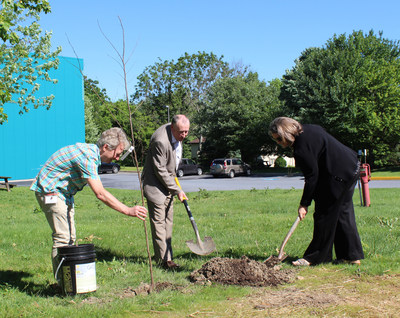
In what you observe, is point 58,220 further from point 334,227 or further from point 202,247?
point 334,227

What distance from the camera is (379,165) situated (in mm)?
32562

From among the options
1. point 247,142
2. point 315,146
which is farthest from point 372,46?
point 315,146

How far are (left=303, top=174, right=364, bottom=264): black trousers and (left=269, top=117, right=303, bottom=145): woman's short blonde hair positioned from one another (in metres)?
0.71

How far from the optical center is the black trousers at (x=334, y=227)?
5074 mm

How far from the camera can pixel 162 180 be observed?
17.4ft

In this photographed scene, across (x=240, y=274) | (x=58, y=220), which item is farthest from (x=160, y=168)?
(x=240, y=274)

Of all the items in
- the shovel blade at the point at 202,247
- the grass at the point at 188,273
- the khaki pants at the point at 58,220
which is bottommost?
the grass at the point at 188,273

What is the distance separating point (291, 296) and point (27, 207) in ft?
35.9

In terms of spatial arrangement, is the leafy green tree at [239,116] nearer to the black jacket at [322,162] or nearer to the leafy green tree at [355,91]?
the leafy green tree at [355,91]

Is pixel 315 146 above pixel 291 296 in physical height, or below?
above

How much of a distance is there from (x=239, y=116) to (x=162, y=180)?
36.5 metres

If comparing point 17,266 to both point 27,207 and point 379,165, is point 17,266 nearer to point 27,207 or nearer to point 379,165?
point 27,207

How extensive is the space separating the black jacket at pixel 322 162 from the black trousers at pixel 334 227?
58 millimetres

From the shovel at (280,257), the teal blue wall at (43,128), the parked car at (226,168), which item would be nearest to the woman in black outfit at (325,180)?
the shovel at (280,257)
